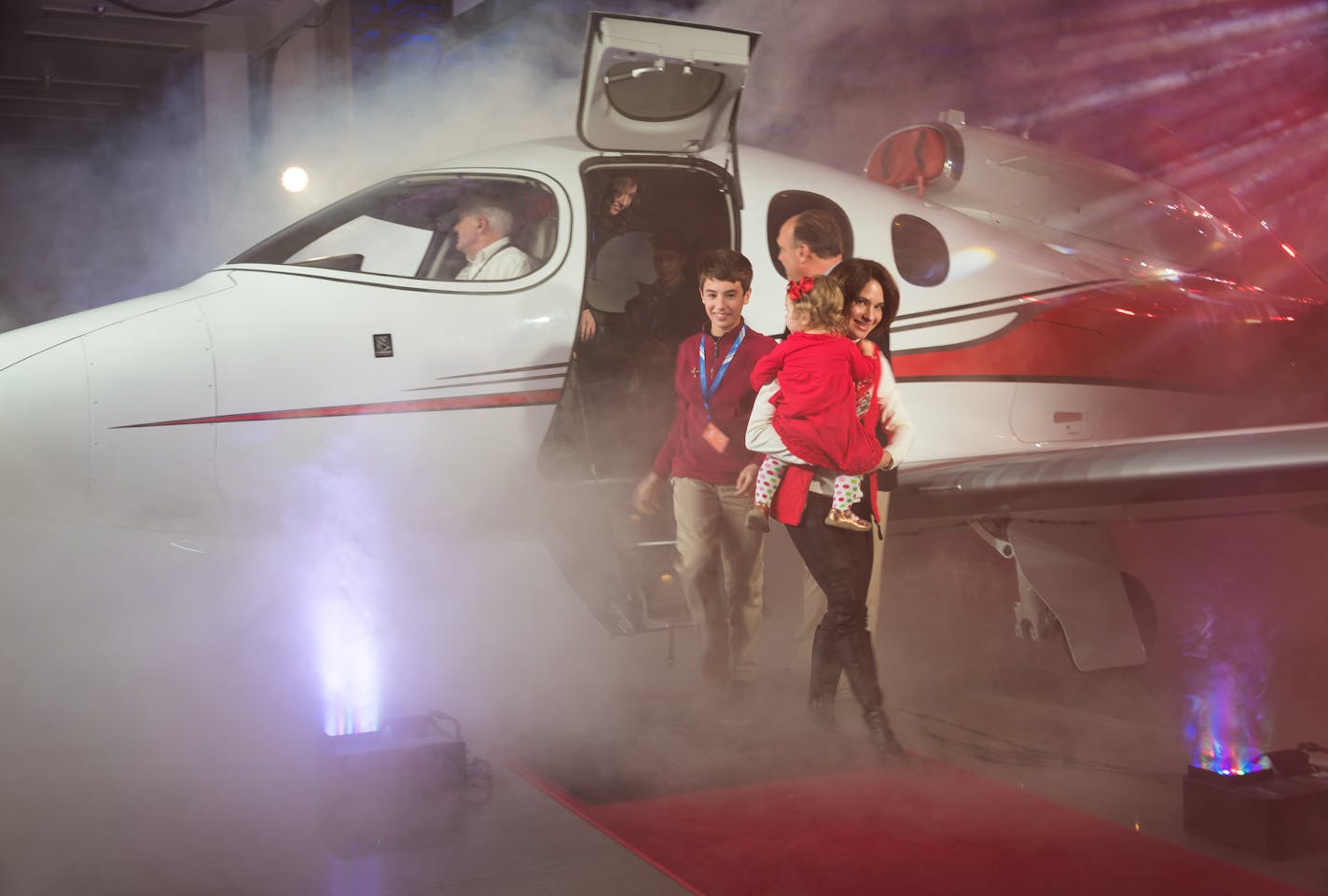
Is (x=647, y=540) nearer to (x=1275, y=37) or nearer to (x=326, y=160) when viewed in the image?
(x=326, y=160)

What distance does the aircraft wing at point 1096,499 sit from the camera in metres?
3.30

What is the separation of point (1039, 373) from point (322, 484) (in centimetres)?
292

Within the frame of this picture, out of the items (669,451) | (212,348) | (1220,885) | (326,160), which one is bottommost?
(1220,885)

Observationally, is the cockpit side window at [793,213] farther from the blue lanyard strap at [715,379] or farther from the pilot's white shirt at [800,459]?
the pilot's white shirt at [800,459]

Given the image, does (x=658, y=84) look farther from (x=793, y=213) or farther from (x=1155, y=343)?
(x=1155, y=343)

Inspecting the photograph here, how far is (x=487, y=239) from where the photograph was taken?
419 cm

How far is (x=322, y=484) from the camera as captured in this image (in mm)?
3920

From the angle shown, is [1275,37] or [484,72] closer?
[484,72]

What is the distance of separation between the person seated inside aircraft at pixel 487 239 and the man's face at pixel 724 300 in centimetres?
71

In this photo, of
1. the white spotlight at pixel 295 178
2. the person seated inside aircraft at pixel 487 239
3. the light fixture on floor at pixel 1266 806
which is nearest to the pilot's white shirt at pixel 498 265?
the person seated inside aircraft at pixel 487 239

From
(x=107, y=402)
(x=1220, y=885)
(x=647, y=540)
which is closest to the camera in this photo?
(x=1220, y=885)

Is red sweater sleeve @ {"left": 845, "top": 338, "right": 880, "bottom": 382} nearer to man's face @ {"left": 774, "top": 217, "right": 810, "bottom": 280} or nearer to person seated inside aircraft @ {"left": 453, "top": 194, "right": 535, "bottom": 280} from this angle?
man's face @ {"left": 774, "top": 217, "right": 810, "bottom": 280}

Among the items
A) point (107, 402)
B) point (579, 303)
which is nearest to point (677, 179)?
point (579, 303)

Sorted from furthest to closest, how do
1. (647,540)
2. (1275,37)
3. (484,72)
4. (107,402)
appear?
(1275,37), (484,72), (647,540), (107,402)
